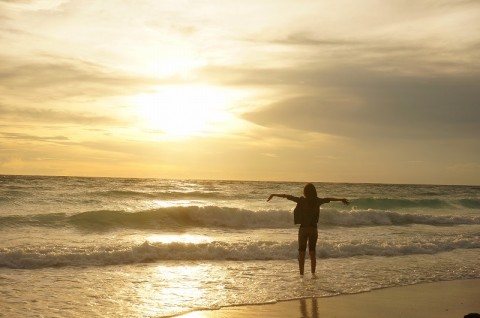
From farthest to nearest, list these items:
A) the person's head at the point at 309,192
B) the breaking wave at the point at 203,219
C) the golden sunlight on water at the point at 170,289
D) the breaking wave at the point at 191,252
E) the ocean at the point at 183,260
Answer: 1. the breaking wave at the point at 203,219
2. the breaking wave at the point at 191,252
3. the person's head at the point at 309,192
4. the ocean at the point at 183,260
5. the golden sunlight on water at the point at 170,289

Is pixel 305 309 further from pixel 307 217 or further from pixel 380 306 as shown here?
pixel 307 217

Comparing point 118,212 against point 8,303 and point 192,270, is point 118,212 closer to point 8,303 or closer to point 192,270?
point 192,270

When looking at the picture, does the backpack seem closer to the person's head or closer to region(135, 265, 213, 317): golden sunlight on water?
the person's head

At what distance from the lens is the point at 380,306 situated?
9.16 meters

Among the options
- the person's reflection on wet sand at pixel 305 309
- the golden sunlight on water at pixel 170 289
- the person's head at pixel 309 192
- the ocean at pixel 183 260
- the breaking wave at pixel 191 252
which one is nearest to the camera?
the person's reflection on wet sand at pixel 305 309

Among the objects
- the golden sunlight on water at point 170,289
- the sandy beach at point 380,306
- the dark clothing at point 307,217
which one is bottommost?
the sandy beach at point 380,306

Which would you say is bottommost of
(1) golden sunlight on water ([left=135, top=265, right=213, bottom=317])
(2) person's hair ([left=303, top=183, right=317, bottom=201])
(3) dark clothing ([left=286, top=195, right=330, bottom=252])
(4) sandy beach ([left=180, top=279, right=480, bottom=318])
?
(4) sandy beach ([left=180, top=279, right=480, bottom=318])

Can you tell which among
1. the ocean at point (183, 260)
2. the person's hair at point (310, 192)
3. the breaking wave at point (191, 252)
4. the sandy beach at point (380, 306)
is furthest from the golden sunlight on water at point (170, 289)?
the person's hair at point (310, 192)

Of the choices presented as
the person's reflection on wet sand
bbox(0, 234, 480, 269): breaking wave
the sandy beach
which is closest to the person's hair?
the sandy beach

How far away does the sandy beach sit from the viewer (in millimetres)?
8523

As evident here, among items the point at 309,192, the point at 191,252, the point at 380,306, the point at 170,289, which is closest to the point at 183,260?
the point at 191,252

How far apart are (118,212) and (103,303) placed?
14312mm

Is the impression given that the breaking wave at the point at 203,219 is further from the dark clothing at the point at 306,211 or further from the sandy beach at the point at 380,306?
the sandy beach at the point at 380,306

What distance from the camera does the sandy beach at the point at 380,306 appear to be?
8523 millimetres
